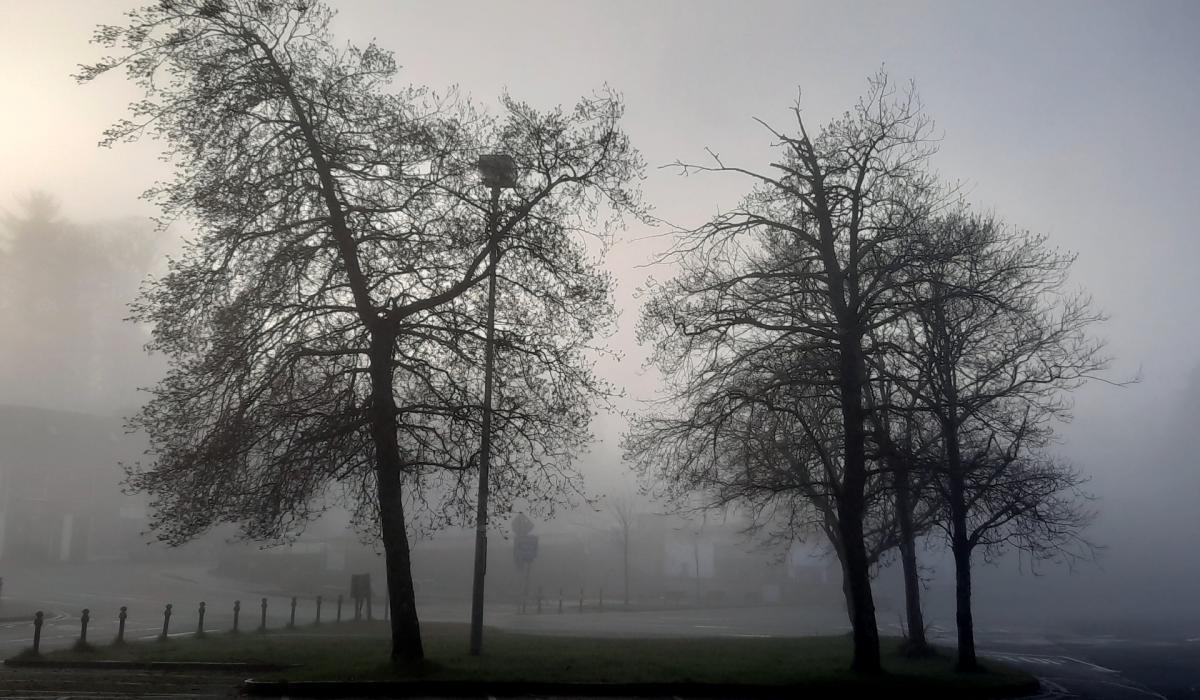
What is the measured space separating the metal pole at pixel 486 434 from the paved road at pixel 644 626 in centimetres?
476

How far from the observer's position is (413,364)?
15.3 meters

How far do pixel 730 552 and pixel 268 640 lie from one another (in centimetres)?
5298

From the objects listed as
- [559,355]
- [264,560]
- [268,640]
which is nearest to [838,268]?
[559,355]

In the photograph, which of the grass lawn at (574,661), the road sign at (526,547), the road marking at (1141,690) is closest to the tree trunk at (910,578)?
the grass lawn at (574,661)

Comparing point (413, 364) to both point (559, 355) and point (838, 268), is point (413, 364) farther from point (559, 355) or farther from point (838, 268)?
point (838, 268)

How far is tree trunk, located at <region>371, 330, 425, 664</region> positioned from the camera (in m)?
13.8

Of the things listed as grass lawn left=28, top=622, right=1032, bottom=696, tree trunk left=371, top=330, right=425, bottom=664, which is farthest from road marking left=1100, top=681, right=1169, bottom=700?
tree trunk left=371, top=330, right=425, bottom=664

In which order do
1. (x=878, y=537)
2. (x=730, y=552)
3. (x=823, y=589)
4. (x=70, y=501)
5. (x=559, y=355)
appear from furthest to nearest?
(x=730, y=552), (x=823, y=589), (x=70, y=501), (x=878, y=537), (x=559, y=355)

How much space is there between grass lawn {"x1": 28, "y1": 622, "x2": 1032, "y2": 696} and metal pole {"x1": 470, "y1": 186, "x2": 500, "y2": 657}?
0.89 meters

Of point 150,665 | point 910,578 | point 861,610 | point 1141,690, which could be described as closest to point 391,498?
point 150,665

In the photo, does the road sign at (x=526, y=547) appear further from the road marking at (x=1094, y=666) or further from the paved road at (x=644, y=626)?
the road marking at (x=1094, y=666)

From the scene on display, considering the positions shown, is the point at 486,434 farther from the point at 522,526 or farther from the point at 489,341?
the point at 522,526

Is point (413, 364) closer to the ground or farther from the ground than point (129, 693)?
farther from the ground

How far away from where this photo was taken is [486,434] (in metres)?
14.9
